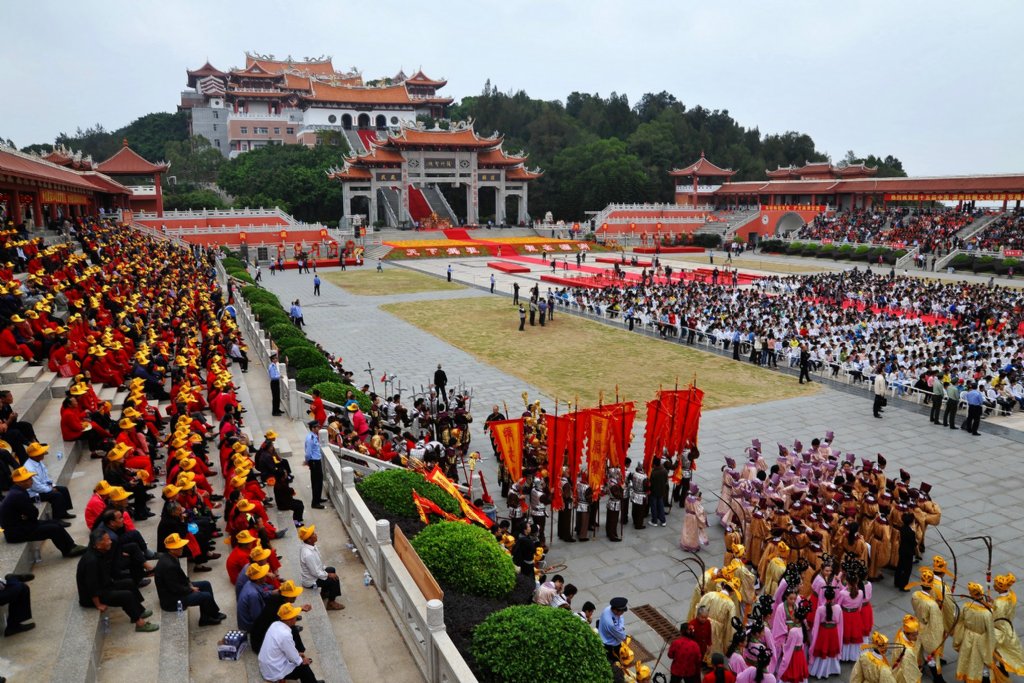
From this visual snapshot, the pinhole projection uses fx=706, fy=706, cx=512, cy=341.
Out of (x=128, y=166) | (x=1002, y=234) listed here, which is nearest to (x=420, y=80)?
(x=128, y=166)

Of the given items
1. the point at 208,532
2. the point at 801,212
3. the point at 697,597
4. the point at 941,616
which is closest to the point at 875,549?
the point at 941,616

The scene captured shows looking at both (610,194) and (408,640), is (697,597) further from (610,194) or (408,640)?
(610,194)

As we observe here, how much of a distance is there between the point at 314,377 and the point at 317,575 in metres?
7.43

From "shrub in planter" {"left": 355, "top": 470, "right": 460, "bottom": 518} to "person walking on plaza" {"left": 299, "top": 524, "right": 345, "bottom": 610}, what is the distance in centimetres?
129

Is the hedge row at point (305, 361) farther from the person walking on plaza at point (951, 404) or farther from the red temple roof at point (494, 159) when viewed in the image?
the red temple roof at point (494, 159)

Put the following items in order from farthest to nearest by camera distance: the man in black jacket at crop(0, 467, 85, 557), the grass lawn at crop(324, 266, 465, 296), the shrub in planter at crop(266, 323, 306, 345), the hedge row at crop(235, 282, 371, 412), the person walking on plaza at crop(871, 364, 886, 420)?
1. the grass lawn at crop(324, 266, 465, 296)
2. the shrub in planter at crop(266, 323, 306, 345)
3. the person walking on plaza at crop(871, 364, 886, 420)
4. the hedge row at crop(235, 282, 371, 412)
5. the man in black jacket at crop(0, 467, 85, 557)

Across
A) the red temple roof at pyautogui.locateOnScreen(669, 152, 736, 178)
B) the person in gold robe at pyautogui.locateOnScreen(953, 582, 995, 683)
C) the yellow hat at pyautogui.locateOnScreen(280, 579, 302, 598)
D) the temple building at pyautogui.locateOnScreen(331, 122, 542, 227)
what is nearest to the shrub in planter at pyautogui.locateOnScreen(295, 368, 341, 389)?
the yellow hat at pyautogui.locateOnScreen(280, 579, 302, 598)

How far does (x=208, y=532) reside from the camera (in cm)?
723

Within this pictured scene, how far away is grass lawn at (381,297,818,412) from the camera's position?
16.5m

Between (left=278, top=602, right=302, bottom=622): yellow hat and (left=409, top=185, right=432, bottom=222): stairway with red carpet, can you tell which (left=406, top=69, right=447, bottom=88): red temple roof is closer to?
(left=409, top=185, right=432, bottom=222): stairway with red carpet

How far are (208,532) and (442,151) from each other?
169 ft

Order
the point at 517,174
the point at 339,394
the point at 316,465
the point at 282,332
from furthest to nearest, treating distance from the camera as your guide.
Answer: the point at 517,174 → the point at 282,332 → the point at 339,394 → the point at 316,465

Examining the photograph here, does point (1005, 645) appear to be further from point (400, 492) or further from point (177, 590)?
point (177, 590)

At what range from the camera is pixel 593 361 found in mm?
19281
